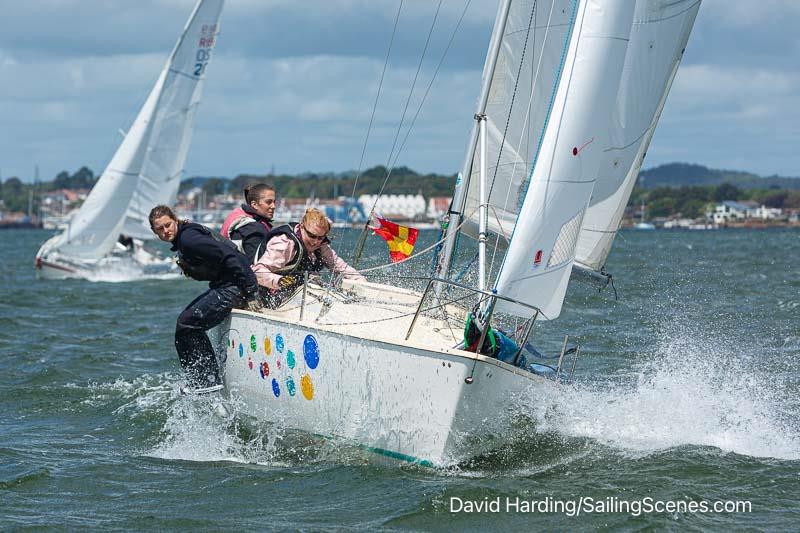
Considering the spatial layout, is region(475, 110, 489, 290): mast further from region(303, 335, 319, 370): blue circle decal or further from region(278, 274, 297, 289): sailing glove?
region(278, 274, 297, 289): sailing glove

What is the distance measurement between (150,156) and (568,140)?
23.4 metres

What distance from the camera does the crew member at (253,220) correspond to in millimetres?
8102

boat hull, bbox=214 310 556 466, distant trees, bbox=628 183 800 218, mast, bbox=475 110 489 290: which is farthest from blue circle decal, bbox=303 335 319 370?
distant trees, bbox=628 183 800 218

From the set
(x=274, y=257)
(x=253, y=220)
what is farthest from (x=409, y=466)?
(x=253, y=220)

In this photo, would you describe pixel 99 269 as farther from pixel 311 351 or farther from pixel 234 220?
pixel 311 351

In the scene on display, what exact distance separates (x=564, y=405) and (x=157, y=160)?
922 inches

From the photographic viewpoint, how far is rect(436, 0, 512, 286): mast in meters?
8.15

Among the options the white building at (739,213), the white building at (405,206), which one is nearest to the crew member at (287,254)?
the white building at (405,206)

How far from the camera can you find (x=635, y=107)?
8578 mm

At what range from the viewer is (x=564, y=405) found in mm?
7070

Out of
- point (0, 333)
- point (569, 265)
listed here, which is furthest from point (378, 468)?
point (0, 333)

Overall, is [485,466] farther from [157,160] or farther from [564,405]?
[157,160]

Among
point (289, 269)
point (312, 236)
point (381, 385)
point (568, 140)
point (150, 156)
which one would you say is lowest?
point (381, 385)

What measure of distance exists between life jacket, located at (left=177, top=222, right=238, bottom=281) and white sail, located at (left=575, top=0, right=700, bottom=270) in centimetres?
277
